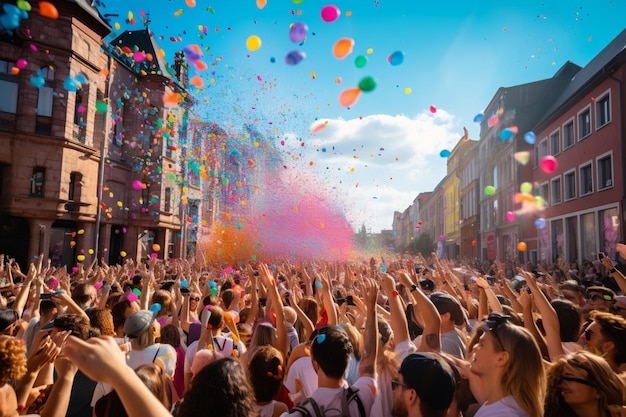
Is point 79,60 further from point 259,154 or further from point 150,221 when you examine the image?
point 259,154

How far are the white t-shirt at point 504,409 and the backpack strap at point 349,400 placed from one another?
702 millimetres

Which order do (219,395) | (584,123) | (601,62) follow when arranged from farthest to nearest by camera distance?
(601,62)
(584,123)
(219,395)

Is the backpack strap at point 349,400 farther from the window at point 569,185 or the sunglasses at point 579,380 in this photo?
the window at point 569,185

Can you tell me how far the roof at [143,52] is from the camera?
28.8 m

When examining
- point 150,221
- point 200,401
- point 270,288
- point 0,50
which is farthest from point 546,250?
point 0,50

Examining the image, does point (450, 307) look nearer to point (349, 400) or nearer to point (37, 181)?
point (349, 400)

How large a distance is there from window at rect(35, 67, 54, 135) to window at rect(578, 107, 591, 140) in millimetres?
26758

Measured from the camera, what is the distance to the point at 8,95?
69.3ft

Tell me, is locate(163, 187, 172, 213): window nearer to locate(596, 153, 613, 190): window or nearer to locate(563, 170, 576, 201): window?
locate(563, 170, 576, 201): window

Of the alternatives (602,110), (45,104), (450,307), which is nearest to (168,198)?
(45,104)

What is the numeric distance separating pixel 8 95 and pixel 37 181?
4.28 meters

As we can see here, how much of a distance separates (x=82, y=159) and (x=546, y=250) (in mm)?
27331

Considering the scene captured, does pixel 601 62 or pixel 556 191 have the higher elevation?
pixel 601 62

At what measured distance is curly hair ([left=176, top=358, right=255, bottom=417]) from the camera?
6.73 feet
